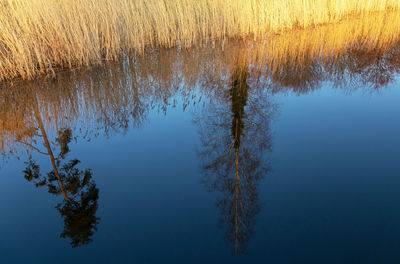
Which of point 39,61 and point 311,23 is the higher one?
point 311,23

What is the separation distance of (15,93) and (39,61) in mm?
601

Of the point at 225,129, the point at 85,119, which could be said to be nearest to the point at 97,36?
the point at 85,119

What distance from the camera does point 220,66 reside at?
5.01m

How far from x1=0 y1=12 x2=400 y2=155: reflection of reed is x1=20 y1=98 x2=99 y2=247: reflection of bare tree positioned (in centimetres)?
42

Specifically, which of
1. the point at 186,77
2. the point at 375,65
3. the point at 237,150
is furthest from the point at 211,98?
the point at 375,65

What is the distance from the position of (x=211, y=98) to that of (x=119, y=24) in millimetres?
2342

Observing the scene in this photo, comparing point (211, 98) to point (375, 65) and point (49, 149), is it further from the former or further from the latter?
point (375, 65)

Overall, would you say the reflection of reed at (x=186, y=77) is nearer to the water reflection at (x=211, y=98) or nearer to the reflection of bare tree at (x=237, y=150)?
the water reflection at (x=211, y=98)

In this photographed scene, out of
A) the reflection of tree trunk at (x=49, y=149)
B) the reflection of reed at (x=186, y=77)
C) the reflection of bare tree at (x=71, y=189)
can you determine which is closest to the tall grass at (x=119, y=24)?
the reflection of reed at (x=186, y=77)

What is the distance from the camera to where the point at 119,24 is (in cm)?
533

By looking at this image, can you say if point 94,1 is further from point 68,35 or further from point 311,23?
point 311,23

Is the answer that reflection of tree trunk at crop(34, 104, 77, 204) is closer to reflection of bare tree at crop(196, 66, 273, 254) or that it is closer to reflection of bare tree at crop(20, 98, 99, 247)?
reflection of bare tree at crop(20, 98, 99, 247)

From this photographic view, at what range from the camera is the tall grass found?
4254mm

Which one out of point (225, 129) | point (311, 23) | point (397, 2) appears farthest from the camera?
point (397, 2)
